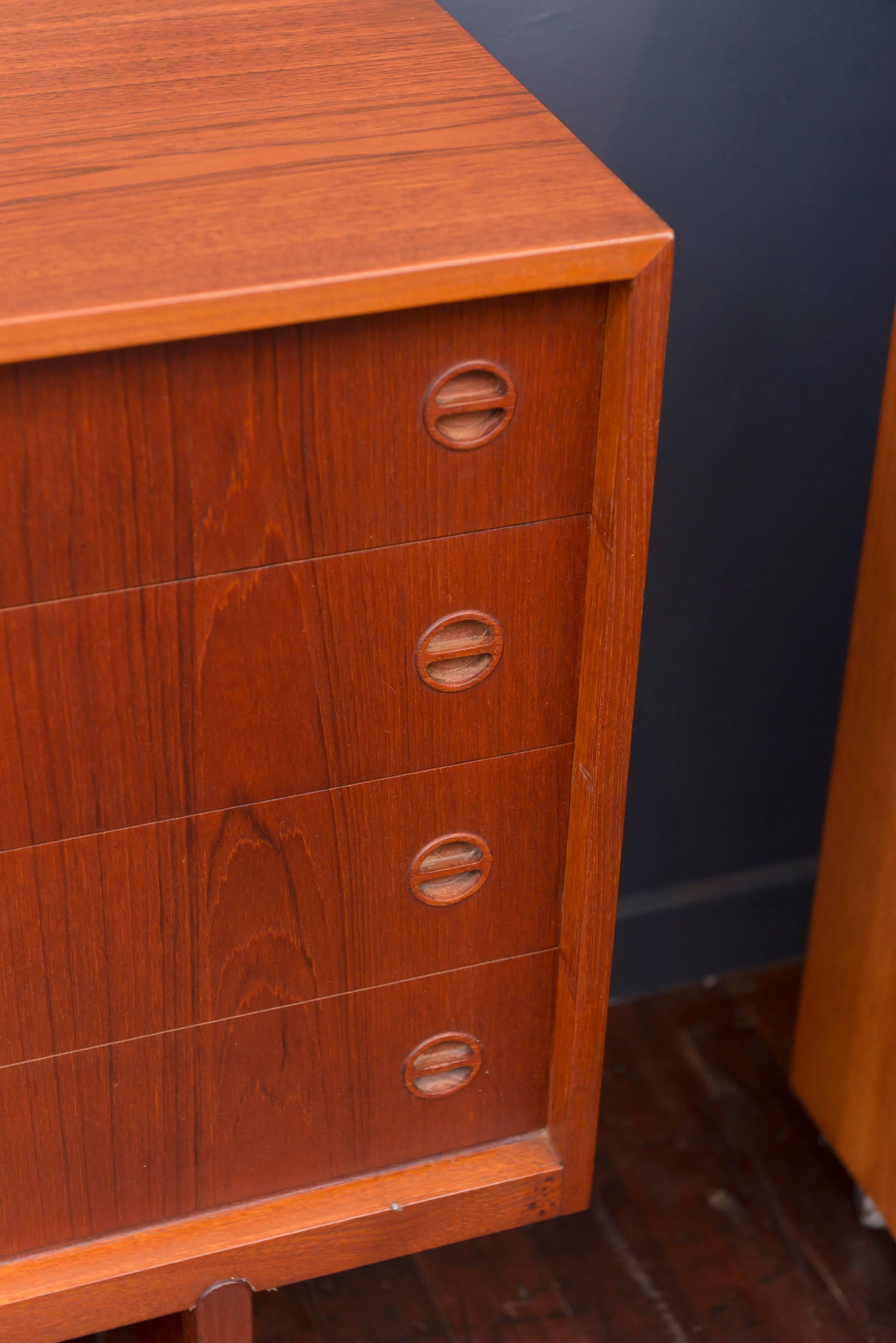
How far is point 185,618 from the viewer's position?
0.70 meters

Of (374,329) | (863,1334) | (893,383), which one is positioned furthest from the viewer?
(863,1334)

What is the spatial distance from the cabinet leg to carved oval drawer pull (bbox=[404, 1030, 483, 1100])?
0.54ft

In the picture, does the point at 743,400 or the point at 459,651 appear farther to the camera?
the point at 743,400

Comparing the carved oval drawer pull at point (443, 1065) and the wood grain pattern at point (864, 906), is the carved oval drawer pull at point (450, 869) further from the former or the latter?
the wood grain pattern at point (864, 906)

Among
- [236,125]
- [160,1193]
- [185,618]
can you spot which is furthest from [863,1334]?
[236,125]

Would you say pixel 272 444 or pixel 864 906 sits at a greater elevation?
pixel 272 444

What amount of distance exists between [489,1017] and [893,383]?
22.3 inches

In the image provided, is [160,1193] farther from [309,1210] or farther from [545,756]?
[545,756]

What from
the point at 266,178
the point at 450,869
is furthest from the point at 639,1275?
the point at 266,178

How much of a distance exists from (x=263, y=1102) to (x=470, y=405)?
450 millimetres

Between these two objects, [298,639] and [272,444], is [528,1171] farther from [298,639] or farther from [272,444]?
[272,444]

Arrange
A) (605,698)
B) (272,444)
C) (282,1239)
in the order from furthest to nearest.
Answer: (282,1239)
(605,698)
(272,444)

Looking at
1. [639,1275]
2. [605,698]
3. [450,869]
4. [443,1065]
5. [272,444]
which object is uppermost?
[272,444]

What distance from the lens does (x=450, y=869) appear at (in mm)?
834
